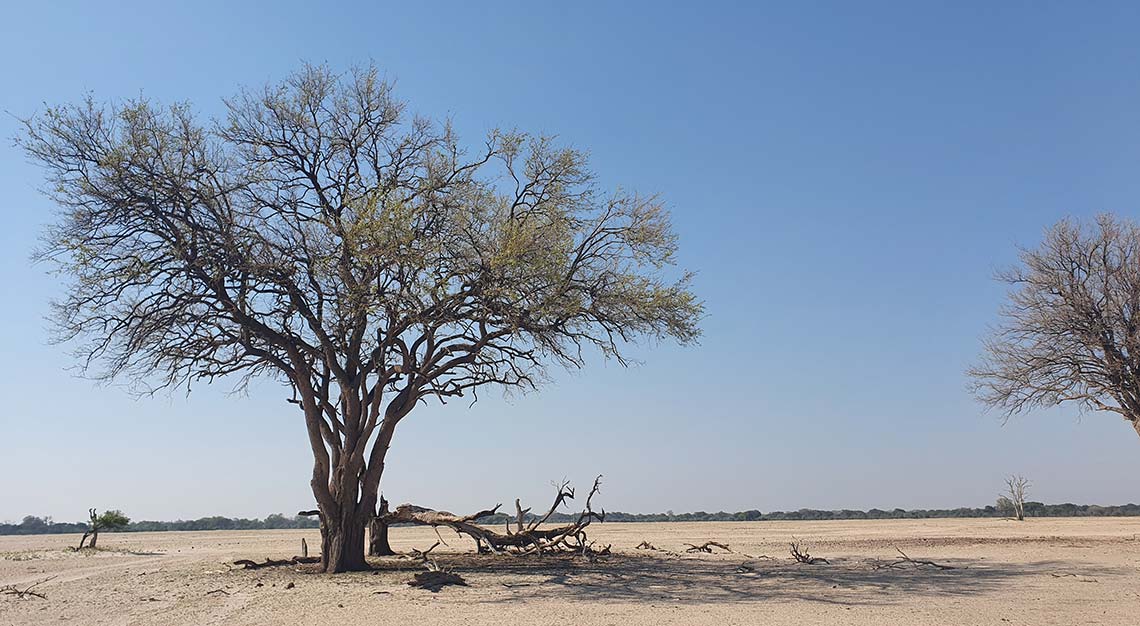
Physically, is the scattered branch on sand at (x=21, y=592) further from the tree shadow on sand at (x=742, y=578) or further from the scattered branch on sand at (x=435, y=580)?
the tree shadow on sand at (x=742, y=578)

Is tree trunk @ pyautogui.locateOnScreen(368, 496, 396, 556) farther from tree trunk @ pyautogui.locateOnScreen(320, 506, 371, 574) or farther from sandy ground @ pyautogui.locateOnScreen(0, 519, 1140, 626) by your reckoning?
tree trunk @ pyautogui.locateOnScreen(320, 506, 371, 574)

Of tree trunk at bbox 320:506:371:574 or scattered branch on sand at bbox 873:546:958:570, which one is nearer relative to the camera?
tree trunk at bbox 320:506:371:574

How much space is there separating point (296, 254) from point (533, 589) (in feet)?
32.1

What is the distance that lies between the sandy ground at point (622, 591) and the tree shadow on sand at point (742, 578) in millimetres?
45

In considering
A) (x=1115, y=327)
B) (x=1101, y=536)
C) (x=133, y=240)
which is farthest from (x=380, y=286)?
(x=1101, y=536)

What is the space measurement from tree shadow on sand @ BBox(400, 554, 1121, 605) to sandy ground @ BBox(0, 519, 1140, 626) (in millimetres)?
45

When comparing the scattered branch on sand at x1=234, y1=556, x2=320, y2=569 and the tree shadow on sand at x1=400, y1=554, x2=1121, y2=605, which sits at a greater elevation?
the scattered branch on sand at x1=234, y1=556, x2=320, y2=569

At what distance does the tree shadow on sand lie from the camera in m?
17.7

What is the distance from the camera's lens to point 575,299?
22125 millimetres

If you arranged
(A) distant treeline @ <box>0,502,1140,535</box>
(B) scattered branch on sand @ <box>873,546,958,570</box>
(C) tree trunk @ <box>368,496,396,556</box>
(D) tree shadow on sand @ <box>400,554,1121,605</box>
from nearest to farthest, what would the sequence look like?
(D) tree shadow on sand @ <box>400,554,1121,605</box>, (B) scattered branch on sand @ <box>873,546,958,570</box>, (C) tree trunk @ <box>368,496,396,556</box>, (A) distant treeline @ <box>0,502,1140,535</box>

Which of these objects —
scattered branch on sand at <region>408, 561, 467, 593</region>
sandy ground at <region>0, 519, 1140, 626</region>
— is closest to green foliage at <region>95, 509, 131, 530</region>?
sandy ground at <region>0, 519, 1140, 626</region>

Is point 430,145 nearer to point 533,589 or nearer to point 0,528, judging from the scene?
point 533,589

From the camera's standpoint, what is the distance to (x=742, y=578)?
2047cm

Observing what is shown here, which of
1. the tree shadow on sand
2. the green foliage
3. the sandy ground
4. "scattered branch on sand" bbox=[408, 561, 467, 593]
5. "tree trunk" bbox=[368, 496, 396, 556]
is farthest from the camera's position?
A: the green foliage
